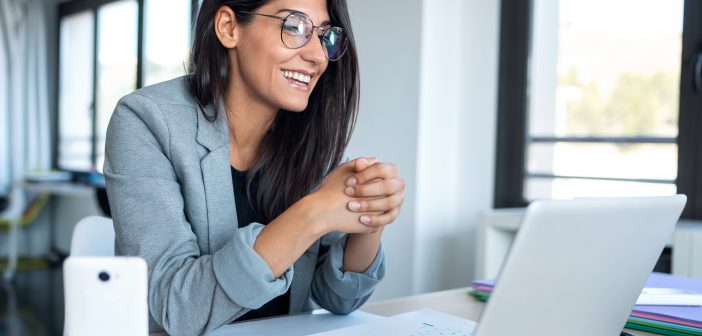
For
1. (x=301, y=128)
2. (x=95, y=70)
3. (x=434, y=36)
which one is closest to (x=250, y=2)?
(x=301, y=128)

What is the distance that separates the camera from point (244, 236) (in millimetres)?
937

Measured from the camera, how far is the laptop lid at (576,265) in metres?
0.63

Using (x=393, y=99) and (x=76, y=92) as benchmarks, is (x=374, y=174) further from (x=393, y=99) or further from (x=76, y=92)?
(x=76, y=92)

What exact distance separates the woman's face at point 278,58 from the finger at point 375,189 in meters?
0.34

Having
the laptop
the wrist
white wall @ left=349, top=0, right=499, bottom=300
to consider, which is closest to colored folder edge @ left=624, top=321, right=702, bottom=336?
the laptop

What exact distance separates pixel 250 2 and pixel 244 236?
0.51 m

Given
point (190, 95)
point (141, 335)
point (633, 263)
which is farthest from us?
point (190, 95)

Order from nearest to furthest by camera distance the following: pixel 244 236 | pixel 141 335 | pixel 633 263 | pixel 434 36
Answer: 1. pixel 141 335
2. pixel 633 263
3. pixel 244 236
4. pixel 434 36

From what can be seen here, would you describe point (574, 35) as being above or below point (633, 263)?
above

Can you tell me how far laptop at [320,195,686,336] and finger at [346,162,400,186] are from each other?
35 cm

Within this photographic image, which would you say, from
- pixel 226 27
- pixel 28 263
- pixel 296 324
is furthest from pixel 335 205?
pixel 28 263

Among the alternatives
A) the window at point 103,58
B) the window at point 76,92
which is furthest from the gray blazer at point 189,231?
the window at point 76,92

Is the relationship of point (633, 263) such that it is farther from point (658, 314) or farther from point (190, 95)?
point (190, 95)

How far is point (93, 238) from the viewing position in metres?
1.29
